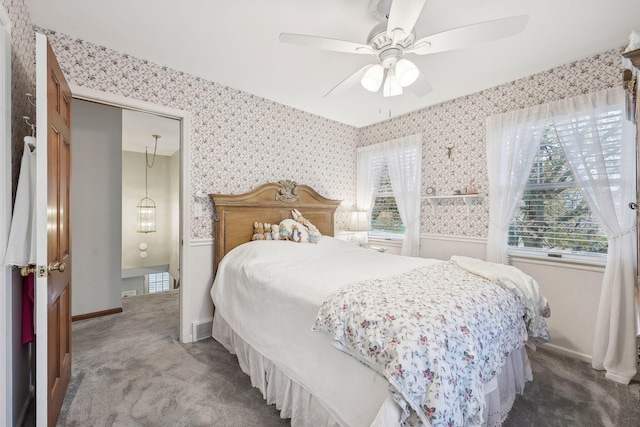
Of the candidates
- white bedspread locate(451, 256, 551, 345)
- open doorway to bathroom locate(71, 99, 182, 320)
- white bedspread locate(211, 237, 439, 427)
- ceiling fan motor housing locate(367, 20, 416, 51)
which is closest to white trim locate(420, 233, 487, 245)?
white bedspread locate(211, 237, 439, 427)

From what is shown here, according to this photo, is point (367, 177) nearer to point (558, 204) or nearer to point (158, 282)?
point (558, 204)

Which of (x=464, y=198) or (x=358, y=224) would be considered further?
(x=358, y=224)

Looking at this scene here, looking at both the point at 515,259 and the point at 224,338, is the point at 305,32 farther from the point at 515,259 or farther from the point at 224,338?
the point at 515,259

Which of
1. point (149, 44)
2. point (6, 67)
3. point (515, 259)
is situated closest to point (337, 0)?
point (149, 44)

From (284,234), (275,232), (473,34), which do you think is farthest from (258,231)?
(473,34)

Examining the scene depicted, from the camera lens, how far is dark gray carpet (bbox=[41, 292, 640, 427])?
1.73m

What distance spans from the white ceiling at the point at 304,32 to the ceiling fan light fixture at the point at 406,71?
17.2 inches

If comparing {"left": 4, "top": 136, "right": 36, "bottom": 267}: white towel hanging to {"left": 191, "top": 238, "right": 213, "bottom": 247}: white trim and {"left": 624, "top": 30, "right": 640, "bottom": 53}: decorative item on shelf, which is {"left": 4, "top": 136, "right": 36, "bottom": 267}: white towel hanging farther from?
{"left": 624, "top": 30, "right": 640, "bottom": 53}: decorative item on shelf

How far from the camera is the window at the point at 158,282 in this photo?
6.86 m

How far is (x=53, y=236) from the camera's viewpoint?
5.16 feet

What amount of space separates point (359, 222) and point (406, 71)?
99.3 inches

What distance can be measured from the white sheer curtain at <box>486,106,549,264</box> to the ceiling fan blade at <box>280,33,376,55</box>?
6.33 feet

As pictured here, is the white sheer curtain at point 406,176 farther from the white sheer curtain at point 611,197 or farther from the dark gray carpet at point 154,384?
the dark gray carpet at point 154,384

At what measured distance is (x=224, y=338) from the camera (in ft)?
8.70
